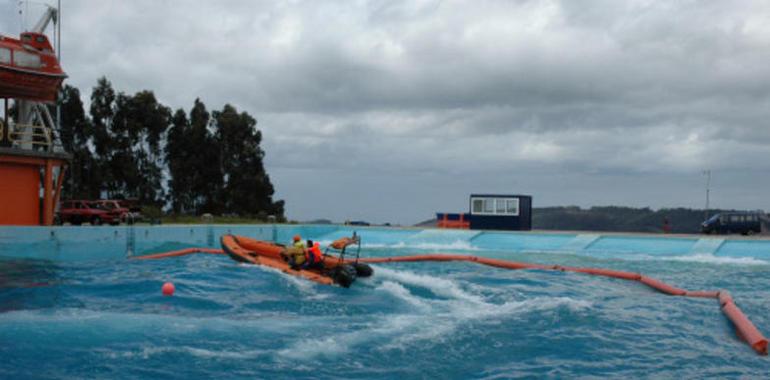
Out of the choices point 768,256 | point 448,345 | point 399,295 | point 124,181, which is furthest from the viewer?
point 124,181

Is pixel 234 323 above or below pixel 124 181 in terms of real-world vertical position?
below

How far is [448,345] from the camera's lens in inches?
453

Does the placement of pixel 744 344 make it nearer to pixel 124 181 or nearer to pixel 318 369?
pixel 318 369

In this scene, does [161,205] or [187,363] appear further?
[161,205]

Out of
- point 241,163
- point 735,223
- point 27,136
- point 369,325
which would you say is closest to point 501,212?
point 735,223

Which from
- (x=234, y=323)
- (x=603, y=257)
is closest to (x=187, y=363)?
(x=234, y=323)

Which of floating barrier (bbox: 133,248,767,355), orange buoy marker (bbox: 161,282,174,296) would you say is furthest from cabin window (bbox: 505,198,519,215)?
orange buoy marker (bbox: 161,282,174,296)

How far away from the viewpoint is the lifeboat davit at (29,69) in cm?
2775

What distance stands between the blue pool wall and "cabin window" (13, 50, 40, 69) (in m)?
7.25

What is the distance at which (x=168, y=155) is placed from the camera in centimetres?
4941

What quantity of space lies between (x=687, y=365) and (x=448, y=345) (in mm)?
3791

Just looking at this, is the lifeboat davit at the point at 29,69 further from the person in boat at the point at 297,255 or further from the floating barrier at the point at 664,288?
the person in boat at the point at 297,255

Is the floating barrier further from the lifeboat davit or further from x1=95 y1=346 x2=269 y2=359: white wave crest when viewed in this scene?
the lifeboat davit

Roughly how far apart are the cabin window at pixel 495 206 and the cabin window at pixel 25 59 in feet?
79.2
